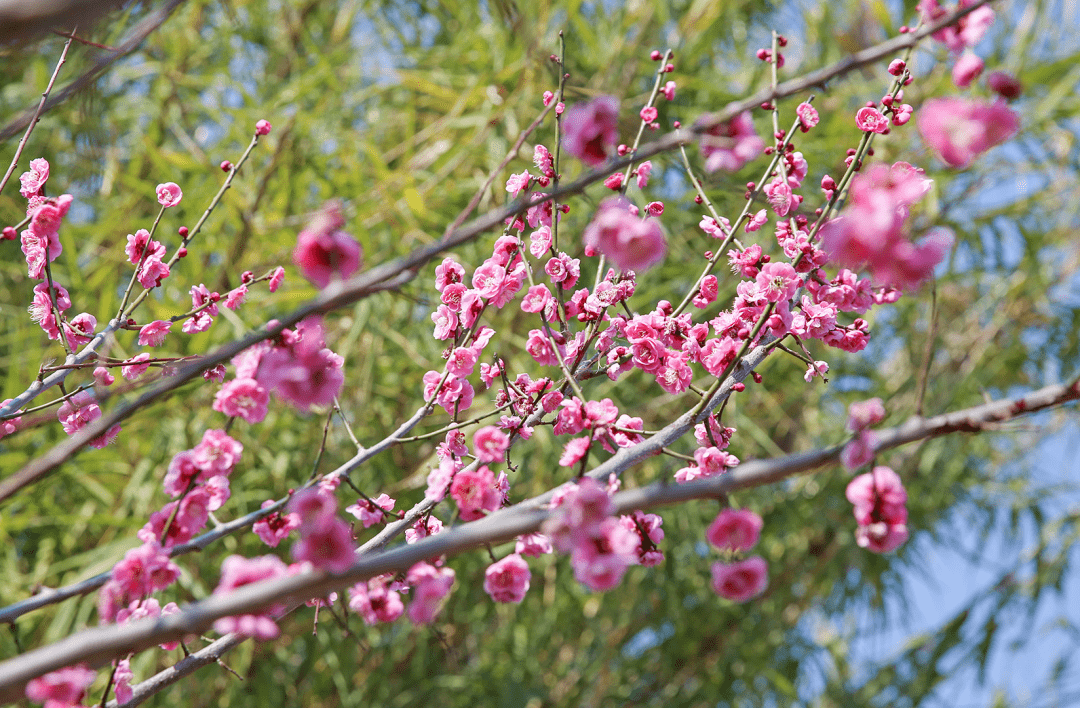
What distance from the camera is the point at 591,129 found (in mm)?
498

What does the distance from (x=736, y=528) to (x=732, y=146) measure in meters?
0.24

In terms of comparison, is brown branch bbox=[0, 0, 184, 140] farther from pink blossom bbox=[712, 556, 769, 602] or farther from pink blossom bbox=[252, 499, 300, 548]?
pink blossom bbox=[712, 556, 769, 602]

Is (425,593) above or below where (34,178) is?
below

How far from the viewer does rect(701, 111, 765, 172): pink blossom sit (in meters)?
0.48

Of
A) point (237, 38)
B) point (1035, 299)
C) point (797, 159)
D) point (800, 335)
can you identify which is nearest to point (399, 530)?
point (800, 335)

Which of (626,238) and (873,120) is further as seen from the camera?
(873,120)

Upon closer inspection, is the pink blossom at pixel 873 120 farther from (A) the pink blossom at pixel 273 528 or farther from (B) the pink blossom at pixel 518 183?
(A) the pink blossom at pixel 273 528

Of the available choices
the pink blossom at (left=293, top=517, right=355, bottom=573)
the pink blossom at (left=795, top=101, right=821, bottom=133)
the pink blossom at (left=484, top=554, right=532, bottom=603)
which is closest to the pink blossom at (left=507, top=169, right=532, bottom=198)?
the pink blossom at (left=795, top=101, right=821, bottom=133)

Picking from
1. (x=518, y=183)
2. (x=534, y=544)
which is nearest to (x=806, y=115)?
(x=518, y=183)

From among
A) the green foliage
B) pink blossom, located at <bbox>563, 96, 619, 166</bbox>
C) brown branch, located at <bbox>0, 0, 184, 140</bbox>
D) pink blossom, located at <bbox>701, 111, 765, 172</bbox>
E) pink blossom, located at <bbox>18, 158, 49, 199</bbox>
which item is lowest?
the green foliage

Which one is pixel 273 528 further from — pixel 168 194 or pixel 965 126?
pixel 965 126

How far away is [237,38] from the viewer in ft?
7.25

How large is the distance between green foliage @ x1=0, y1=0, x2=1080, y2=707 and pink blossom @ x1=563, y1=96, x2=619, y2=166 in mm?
958

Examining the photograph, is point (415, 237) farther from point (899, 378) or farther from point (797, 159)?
point (899, 378)
